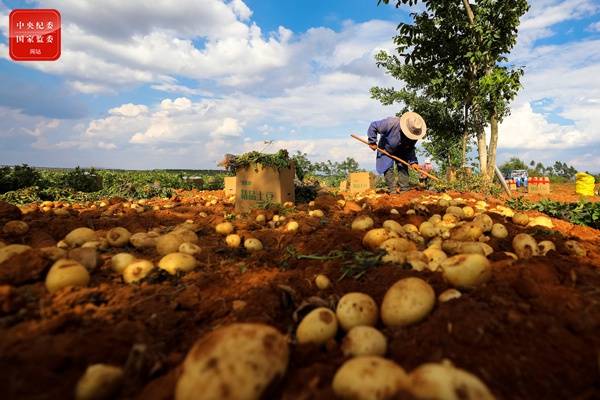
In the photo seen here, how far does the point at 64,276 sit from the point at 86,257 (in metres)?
0.50

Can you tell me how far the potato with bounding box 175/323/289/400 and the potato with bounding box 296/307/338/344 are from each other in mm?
399

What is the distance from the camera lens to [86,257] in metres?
3.06

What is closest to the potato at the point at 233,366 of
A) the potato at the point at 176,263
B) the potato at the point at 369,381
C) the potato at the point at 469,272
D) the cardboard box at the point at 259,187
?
the potato at the point at 369,381

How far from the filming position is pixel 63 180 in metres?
13.6

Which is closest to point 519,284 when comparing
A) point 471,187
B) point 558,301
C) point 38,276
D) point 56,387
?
point 558,301

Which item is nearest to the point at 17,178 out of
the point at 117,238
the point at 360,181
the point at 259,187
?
the point at 259,187

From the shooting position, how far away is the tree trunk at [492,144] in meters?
11.4

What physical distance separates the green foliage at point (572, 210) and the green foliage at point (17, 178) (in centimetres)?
1414

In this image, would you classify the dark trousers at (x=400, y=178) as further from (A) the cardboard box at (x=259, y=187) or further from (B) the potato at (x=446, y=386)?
(B) the potato at (x=446, y=386)

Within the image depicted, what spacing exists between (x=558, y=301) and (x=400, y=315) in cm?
94

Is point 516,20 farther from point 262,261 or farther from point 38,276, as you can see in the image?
point 38,276

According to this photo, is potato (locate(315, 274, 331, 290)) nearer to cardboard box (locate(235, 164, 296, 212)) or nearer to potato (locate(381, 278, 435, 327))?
potato (locate(381, 278, 435, 327))

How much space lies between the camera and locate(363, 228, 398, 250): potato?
3627mm

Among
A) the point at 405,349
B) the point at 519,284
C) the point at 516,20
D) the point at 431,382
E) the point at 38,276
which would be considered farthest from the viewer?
the point at 516,20
